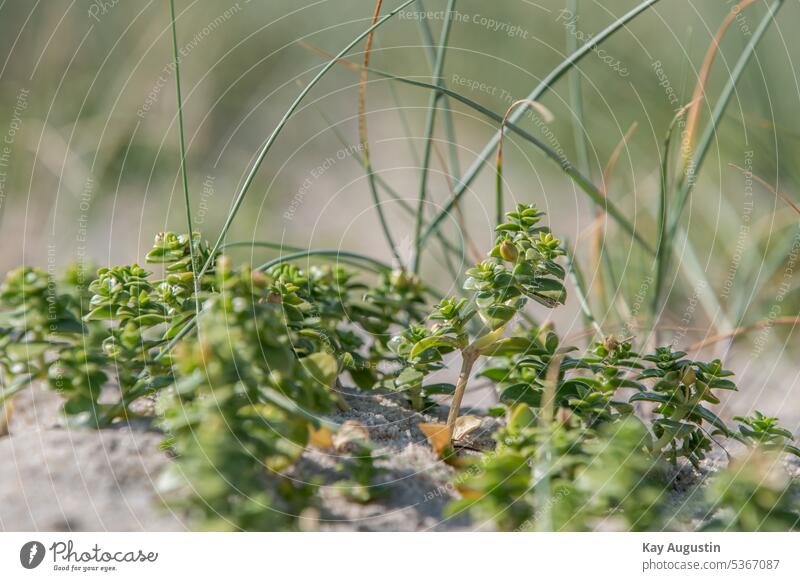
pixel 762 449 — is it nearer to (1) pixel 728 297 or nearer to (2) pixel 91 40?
(1) pixel 728 297

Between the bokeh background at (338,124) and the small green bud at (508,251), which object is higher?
the bokeh background at (338,124)

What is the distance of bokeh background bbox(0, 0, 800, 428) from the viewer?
1.63 meters

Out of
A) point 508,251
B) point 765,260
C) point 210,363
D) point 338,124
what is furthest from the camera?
point 338,124

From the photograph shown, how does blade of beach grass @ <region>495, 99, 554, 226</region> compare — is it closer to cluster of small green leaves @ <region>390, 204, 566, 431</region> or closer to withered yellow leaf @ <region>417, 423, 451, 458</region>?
cluster of small green leaves @ <region>390, 204, 566, 431</region>

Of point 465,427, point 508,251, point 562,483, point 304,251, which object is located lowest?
point 562,483

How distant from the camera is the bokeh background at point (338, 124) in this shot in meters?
1.63

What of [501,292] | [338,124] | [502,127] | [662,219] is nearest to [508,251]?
[501,292]

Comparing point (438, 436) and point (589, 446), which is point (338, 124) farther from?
point (589, 446)

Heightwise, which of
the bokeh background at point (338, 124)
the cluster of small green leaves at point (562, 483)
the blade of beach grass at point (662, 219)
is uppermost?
the bokeh background at point (338, 124)

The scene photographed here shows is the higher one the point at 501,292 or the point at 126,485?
the point at 501,292

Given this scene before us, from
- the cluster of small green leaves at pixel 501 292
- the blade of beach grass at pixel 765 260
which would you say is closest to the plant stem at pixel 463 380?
the cluster of small green leaves at pixel 501 292

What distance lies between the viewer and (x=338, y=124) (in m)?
1.72
